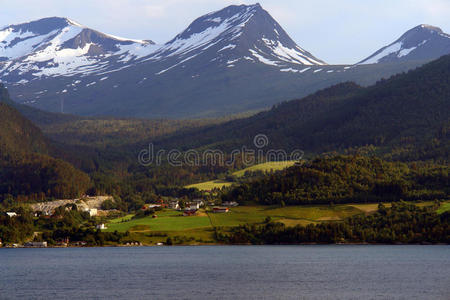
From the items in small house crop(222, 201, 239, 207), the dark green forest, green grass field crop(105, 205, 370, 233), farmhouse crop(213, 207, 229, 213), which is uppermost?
small house crop(222, 201, 239, 207)

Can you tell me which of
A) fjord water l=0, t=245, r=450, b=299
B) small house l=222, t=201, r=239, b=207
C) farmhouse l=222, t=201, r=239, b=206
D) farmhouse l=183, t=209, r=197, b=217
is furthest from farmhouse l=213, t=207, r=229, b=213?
fjord water l=0, t=245, r=450, b=299

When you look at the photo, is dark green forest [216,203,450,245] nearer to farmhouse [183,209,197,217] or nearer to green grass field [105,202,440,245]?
green grass field [105,202,440,245]

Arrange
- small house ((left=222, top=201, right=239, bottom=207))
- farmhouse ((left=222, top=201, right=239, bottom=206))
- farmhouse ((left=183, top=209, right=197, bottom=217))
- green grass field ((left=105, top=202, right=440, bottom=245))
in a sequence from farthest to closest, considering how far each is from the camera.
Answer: farmhouse ((left=222, top=201, right=239, bottom=206)) → small house ((left=222, top=201, right=239, bottom=207)) → farmhouse ((left=183, top=209, right=197, bottom=217)) → green grass field ((left=105, top=202, right=440, bottom=245))

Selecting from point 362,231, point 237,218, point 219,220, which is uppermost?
point 237,218

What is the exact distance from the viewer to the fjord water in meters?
82.6

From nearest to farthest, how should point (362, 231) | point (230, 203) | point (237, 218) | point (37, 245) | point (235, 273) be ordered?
1. point (235, 273)
2. point (362, 231)
3. point (37, 245)
4. point (237, 218)
5. point (230, 203)

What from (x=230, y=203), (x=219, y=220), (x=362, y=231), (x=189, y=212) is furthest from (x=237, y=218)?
(x=362, y=231)

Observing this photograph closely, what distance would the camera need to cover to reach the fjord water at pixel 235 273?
8262 cm

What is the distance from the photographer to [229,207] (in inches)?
6250

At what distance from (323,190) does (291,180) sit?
349 inches

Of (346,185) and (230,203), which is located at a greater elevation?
(346,185)

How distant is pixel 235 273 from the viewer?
9938 centimetres

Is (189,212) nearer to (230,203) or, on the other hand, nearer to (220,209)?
(220,209)

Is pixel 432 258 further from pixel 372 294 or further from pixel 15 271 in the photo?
pixel 15 271
